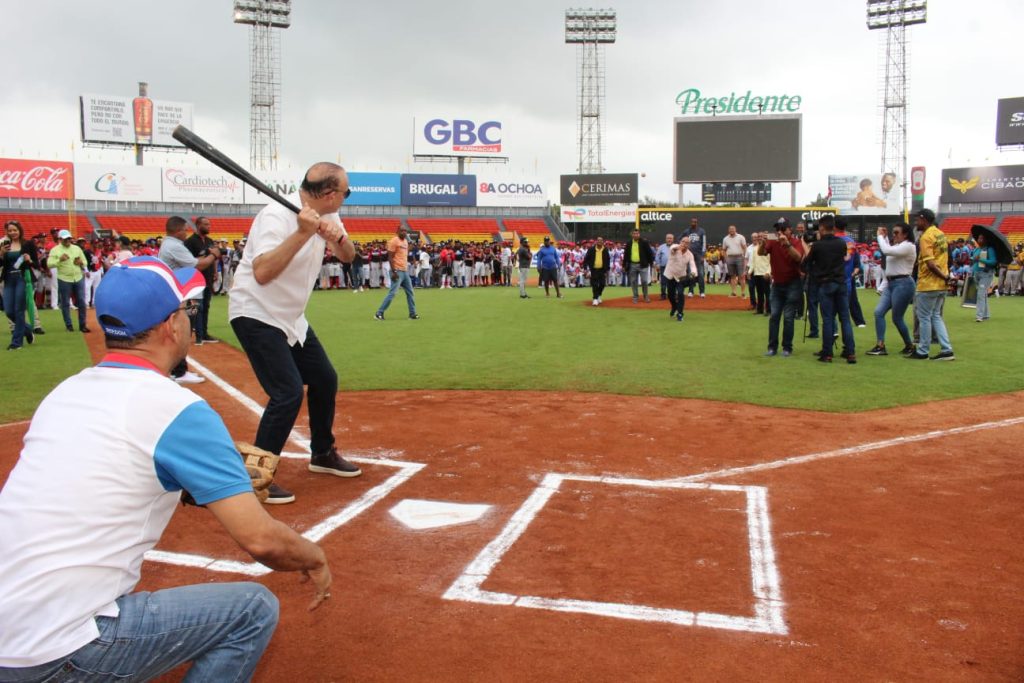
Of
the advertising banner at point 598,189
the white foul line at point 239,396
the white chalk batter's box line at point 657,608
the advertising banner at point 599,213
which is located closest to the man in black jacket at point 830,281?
the white chalk batter's box line at point 657,608

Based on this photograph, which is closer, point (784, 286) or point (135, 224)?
point (784, 286)

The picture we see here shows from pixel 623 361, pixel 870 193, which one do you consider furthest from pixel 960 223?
pixel 623 361

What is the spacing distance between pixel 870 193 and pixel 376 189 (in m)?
37.4

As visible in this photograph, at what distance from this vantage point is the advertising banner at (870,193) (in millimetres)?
56750

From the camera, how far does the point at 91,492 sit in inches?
76.6

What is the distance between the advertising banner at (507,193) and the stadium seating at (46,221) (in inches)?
1108

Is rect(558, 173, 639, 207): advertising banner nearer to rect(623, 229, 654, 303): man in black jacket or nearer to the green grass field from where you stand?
rect(623, 229, 654, 303): man in black jacket

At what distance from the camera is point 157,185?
53.8 m

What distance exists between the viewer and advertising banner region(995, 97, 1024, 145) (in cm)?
5596

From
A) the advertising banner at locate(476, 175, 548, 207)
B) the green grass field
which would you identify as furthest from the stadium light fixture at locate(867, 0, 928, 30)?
the green grass field

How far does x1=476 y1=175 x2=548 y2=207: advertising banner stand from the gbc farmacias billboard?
23582 millimetres

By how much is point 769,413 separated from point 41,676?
6937 millimetres

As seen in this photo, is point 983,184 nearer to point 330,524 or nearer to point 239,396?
point 239,396

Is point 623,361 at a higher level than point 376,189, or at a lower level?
lower
